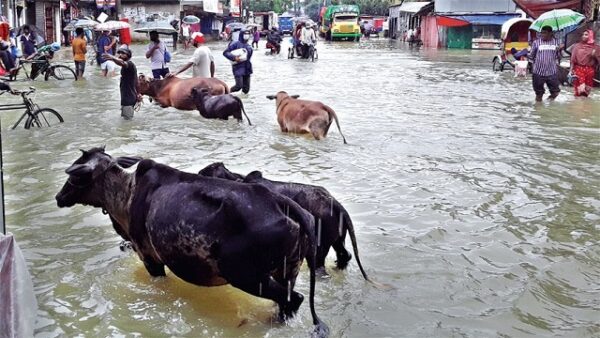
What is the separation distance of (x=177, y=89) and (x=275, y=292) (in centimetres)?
894

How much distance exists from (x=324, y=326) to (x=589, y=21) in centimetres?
1900

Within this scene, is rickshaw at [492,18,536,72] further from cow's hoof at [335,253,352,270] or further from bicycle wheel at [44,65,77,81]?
cow's hoof at [335,253,352,270]

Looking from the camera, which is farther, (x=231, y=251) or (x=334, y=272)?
(x=334, y=272)

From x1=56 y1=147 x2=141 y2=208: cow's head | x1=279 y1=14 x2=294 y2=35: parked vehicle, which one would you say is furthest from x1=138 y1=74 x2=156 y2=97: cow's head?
x1=279 y1=14 x2=294 y2=35: parked vehicle

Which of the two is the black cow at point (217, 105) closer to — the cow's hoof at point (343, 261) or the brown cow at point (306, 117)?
the brown cow at point (306, 117)

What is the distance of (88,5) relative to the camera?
3866 cm

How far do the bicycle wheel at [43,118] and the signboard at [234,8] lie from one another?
53.6 metres

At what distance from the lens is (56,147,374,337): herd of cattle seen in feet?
12.5

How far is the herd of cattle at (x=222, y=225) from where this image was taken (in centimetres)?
380

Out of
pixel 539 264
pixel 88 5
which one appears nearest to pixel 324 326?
pixel 539 264

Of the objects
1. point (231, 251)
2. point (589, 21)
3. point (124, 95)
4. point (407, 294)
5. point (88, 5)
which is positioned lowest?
point (407, 294)

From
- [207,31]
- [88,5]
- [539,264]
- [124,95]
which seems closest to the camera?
[539,264]

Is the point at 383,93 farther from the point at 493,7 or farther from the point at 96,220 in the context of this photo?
the point at 493,7

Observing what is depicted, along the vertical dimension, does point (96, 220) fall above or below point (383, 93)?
below
